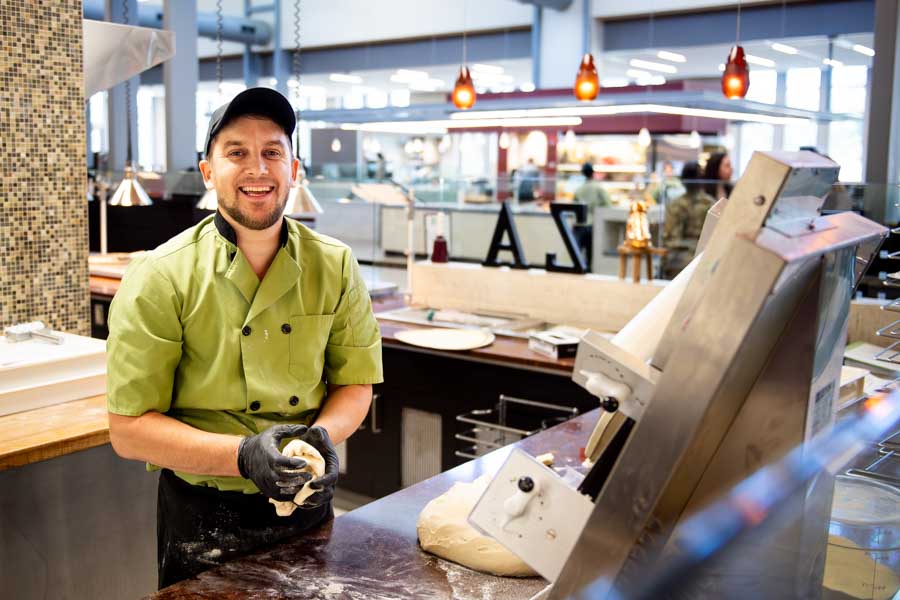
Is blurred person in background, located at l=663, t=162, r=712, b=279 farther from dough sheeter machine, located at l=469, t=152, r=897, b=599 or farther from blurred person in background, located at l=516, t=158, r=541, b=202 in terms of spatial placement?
dough sheeter machine, located at l=469, t=152, r=897, b=599

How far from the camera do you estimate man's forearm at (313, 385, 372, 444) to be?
1879 millimetres

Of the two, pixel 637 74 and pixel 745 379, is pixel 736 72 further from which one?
pixel 637 74

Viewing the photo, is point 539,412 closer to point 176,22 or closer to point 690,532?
point 690,532

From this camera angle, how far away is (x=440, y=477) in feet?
6.96

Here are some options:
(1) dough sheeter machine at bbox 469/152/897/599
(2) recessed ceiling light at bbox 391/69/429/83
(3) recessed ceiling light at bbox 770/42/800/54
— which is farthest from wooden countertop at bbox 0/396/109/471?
(2) recessed ceiling light at bbox 391/69/429/83

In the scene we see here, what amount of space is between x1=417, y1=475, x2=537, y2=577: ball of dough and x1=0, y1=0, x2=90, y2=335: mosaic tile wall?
72.8 inches

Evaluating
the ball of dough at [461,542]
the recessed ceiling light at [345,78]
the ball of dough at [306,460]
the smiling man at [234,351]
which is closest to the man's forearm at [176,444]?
the smiling man at [234,351]

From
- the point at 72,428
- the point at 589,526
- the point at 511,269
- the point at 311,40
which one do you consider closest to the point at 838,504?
the point at 589,526

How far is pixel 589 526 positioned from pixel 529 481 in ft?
0.39

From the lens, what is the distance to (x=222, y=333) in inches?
69.1

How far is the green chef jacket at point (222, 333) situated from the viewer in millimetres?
1692

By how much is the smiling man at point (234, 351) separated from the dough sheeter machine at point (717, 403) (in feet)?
1.93

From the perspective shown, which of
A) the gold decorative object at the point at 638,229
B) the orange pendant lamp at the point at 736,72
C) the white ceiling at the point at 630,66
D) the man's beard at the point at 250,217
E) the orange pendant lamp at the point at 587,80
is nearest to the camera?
the man's beard at the point at 250,217

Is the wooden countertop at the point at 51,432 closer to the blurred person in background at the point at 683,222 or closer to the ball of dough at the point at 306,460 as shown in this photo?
the ball of dough at the point at 306,460
